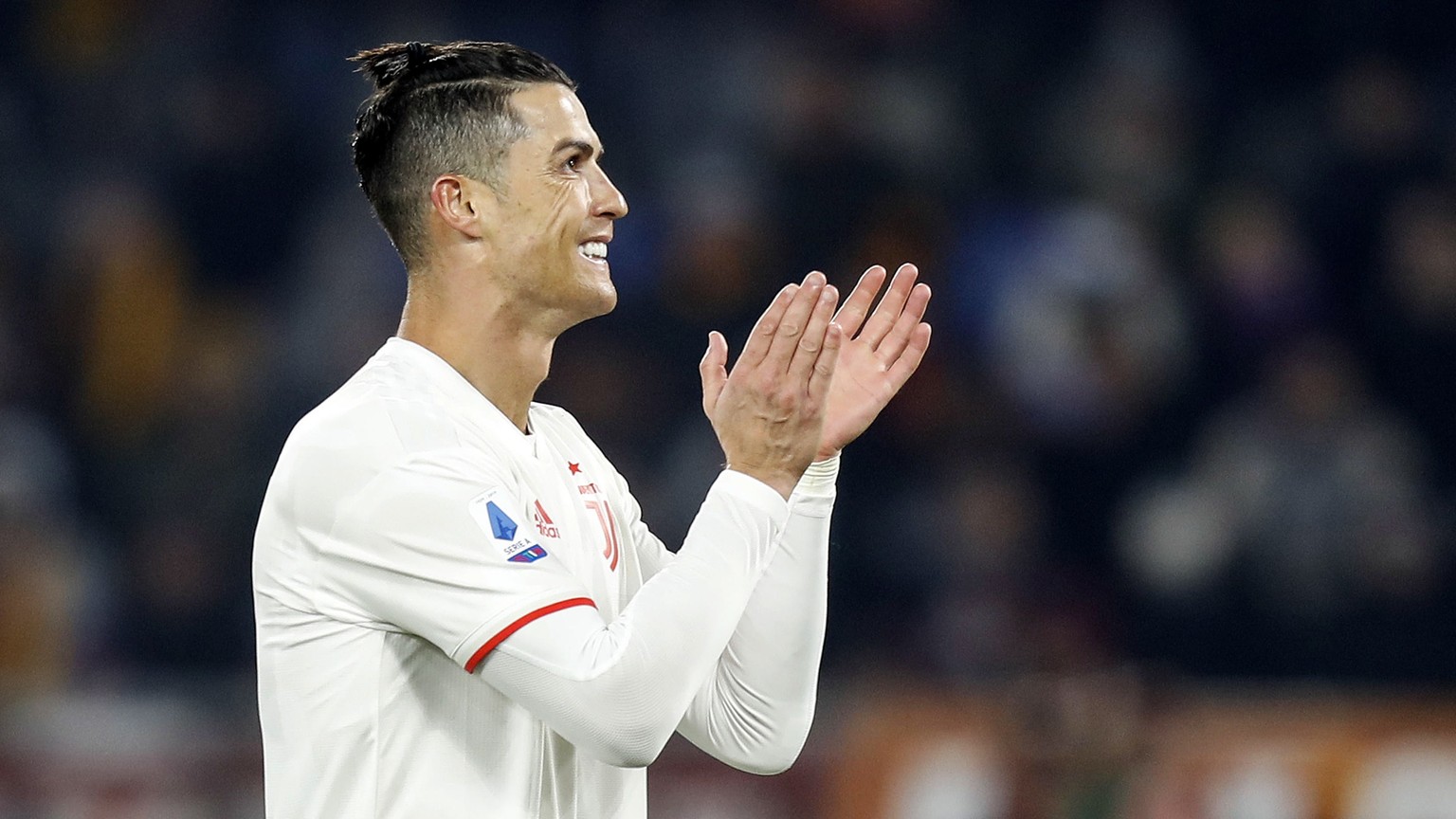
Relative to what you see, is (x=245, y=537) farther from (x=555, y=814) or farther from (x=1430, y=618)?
(x=555, y=814)

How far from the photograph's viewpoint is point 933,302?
337 inches

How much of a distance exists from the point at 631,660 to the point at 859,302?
826 millimetres

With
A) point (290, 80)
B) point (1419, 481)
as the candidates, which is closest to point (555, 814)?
point (1419, 481)

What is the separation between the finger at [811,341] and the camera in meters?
2.82

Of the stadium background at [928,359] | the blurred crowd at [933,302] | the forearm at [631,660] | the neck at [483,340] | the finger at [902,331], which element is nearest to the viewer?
the forearm at [631,660]

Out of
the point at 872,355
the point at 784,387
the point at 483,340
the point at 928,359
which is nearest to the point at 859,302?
the point at 872,355

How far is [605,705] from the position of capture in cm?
259

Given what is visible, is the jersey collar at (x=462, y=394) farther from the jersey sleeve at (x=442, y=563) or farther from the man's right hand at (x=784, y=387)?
the man's right hand at (x=784, y=387)

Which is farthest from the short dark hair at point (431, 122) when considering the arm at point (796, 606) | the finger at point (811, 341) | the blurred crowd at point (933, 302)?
the blurred crowd at point (933, 302)

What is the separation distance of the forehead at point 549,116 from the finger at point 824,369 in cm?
57

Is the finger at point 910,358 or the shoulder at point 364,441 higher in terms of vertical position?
the finger at point 910,358

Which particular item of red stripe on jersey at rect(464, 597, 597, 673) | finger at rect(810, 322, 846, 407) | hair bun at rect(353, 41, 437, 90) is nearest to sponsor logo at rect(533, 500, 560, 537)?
red stripe on jersey at rect(464, 597, 597, 673)

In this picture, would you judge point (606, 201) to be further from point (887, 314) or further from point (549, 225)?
point (887, 314)

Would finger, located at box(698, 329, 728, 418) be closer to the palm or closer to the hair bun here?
the palm
